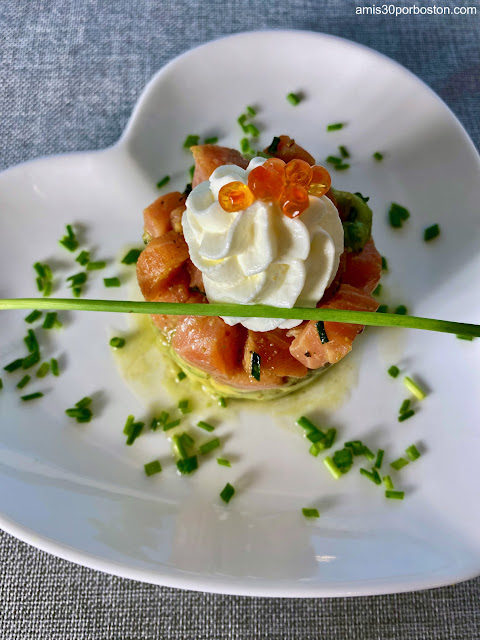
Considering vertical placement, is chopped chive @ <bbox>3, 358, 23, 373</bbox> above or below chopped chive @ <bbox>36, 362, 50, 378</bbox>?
above

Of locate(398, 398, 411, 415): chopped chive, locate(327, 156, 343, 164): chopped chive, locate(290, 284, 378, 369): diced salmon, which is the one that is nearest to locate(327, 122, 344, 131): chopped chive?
locate(327, 156, 343, 164): chopped chive

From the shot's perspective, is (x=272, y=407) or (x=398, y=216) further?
(x=398, y=216)

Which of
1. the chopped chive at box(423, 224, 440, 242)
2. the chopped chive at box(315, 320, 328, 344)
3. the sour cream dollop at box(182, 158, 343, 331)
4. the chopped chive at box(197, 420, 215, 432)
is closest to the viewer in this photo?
the sour cream dollop at box(182, 158, 343, 331)

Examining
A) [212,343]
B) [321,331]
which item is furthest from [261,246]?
[212,343]

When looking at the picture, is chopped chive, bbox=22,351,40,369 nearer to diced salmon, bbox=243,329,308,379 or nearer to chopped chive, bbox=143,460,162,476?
chopped chive, bbox=143,460,162,476

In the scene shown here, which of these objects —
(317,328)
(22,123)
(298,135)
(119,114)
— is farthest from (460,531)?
(22,123)

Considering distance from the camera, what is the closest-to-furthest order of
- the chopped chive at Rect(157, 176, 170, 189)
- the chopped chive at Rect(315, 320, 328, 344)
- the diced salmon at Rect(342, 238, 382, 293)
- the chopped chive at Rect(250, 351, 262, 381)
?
the chopped chive at Rect(315, 320, 328, 344) < the chopped chive at Rect(250, 351, 262, 381) < the diced salmon at Rect(342, 238, 382, 293) < the chopped chive at Rect(157, 176, 170, 189)

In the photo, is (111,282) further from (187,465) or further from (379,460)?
(379,460)
